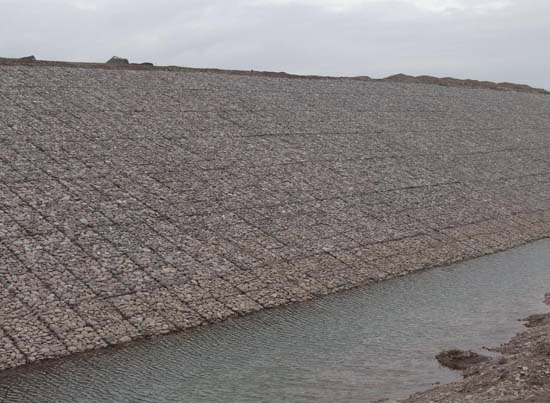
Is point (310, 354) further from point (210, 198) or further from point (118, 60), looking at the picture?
point (118, 60)

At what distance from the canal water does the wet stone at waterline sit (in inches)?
37.9

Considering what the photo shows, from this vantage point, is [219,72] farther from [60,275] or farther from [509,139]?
[60,275]

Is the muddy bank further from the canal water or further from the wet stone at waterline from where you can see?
the wet stone at waterline

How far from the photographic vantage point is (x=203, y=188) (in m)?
25.5

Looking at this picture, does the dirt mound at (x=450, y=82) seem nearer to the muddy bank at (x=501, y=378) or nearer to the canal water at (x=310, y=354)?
the canal water at (x=310, y=354)

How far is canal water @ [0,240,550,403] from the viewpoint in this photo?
12766mm

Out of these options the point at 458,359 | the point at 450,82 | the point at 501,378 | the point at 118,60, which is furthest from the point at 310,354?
the point at 450,82

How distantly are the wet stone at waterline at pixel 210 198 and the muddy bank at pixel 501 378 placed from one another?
6.49 m

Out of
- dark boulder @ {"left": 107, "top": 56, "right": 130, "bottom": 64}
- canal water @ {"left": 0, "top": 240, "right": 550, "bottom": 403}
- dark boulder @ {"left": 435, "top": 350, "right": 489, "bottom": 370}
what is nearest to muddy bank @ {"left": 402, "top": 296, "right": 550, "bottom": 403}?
dark boulder @ {"left": 435, "top": 350, "right": 489, "bottom": 370}

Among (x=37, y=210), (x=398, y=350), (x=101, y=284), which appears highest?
(x=37, y=210)

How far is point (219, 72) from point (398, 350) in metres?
32.7

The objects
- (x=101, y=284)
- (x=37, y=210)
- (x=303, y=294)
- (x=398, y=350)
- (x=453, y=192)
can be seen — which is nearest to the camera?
(x=398, y=350)

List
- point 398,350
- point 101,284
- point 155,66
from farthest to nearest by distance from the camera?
point 155,66, point 101,284, point 398,350

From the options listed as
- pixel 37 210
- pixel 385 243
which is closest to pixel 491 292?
pixel 385 243
